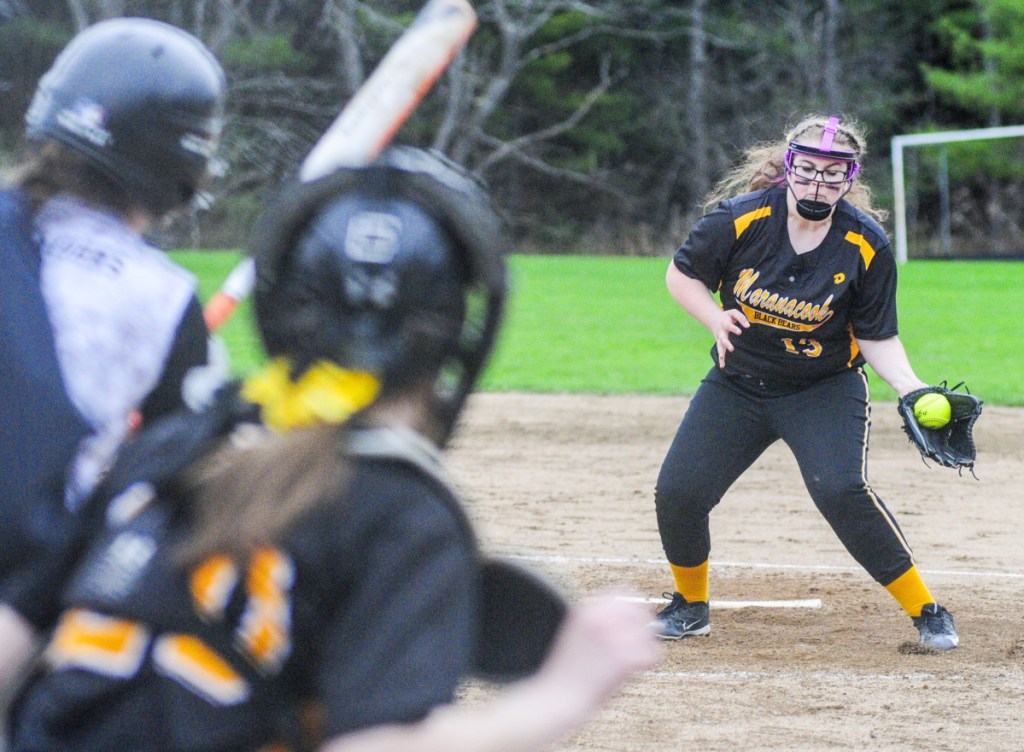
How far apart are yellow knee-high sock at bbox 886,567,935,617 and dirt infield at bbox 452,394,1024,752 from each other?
0.17 metres

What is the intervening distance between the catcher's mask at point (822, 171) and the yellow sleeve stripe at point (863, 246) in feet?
0.47

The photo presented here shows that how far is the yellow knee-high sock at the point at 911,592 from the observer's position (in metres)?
5.57

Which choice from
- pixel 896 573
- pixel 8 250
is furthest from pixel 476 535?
pixel 896 573

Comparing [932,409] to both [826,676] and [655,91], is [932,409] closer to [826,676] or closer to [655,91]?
[826,676]

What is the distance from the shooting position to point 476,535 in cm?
151

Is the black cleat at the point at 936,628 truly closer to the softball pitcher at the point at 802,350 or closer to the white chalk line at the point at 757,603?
the softball pitcher at the point at 802,350

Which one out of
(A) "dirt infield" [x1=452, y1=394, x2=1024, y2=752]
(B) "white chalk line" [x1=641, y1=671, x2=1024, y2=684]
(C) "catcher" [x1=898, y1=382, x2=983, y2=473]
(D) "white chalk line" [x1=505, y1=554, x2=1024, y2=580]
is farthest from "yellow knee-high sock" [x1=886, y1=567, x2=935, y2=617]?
(D) "white chalk line" [x1=505, y1=554, x2=1024, y2=580]

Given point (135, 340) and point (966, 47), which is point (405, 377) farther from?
point (966, 47)

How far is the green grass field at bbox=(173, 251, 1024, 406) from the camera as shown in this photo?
13.4 meters

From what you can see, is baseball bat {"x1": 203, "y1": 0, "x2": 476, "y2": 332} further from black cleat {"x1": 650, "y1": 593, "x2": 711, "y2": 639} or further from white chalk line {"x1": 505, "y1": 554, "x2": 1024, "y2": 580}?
white chalk line {"x1": 505, "y1": 554, "x2": 1024, "y2": 580}

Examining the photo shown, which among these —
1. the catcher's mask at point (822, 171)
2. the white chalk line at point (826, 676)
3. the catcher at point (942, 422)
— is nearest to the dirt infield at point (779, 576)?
the white chalk line at point (826, 676)

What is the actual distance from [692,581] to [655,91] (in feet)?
109

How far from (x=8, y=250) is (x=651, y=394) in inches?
427

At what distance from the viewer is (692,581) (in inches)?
227
